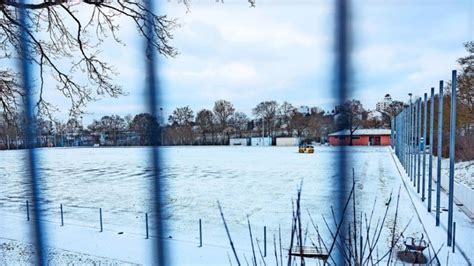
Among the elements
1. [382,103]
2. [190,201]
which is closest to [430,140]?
[190,201]

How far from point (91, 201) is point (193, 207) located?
8.23 feet

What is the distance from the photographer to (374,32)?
0.58m

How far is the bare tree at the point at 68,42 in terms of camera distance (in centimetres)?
109

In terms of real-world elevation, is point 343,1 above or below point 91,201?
above

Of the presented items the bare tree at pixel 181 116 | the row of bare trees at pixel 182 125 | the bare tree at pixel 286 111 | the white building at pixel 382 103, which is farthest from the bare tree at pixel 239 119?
the white building at pixel 382 103

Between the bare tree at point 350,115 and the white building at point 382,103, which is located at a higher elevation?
the white building at point 382,103

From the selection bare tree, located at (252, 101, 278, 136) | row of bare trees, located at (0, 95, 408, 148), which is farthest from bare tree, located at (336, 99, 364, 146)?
bare tree, located at (252, 101, 278, 136)

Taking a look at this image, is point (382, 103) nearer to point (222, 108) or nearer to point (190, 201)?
point (222, 108)

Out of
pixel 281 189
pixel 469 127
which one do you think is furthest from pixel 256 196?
pixel 469 127

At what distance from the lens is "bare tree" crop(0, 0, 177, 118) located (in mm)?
1094

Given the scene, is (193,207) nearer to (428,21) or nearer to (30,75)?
(30,75)

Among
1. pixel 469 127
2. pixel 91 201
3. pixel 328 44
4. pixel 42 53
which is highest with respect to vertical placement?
pixel 42 53

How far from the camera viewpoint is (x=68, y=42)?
136 centimetres

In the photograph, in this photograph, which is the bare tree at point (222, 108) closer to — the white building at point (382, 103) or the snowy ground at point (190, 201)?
the snowy ground at point (190, 201)
